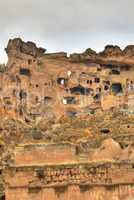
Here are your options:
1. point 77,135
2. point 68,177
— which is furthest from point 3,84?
point 68,177

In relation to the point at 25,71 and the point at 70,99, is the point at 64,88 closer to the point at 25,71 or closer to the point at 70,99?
the point at 70,99

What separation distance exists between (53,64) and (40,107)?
6.03 meters

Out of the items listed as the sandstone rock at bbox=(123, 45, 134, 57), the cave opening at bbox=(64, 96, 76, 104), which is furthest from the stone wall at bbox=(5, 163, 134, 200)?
the sandstone rock at bbox=(123, 45, 134, 57)

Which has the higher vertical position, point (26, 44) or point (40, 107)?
point (26, 44)

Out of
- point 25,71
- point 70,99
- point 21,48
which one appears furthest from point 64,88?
point 21,48

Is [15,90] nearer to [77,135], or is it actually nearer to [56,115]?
[56,115]

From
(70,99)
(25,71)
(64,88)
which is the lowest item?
(70,99)

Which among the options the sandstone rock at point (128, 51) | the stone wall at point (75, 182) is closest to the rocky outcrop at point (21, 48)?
the sandstone rock at point (128, 51)

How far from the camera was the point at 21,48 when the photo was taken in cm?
6444

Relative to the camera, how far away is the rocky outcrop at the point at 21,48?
63.9 metres

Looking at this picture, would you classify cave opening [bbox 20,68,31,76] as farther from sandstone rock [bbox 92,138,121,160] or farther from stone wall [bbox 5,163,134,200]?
stone wall [bbox 5,163,134,200]

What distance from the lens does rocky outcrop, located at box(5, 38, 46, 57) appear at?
6394 cm

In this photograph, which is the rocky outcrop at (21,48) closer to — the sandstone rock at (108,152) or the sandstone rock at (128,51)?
the sandstone rock at (128,51)

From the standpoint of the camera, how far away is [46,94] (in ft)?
214
